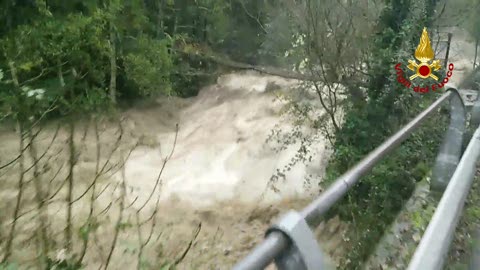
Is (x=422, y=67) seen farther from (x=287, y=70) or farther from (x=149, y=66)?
(x=149, y=66)

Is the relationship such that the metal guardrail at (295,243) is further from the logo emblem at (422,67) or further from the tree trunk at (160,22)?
the tree trunk at (160,22)

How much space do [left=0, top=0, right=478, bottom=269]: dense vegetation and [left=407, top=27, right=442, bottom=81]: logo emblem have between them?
177 millimetres

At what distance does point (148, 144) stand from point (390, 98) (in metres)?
7.11

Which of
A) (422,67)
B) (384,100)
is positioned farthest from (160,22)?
(422,67)

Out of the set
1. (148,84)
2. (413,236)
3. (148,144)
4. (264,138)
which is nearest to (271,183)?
(264,138)

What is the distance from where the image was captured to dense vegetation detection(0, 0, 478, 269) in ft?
14.2

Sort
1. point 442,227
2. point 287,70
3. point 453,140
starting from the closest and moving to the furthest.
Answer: point 442,227
point 453,140
point 287,70

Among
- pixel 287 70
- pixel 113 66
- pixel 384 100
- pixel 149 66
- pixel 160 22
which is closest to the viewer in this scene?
pixel 384 100

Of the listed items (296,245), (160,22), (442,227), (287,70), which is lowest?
(287,70)

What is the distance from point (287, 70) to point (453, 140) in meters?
10.7

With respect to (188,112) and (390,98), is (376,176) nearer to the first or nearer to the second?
(390,98)

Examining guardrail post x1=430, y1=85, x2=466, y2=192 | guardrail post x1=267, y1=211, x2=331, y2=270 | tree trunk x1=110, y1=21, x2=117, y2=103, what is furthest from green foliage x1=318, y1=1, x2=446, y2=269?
tree trunk x1=110, y1=21, x2=117, y2=103

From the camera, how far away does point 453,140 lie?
3062 mm

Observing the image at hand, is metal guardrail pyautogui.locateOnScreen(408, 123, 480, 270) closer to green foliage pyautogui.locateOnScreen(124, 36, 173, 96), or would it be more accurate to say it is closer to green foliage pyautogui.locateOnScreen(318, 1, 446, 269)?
green foliage pyautogui.locateOnScreen(318, 1, 446, 269)
